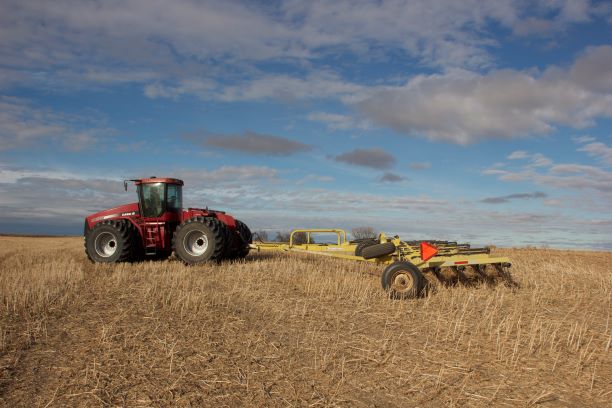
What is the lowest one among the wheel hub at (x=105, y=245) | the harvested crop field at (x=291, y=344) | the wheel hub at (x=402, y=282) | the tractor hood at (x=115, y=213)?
the harvested crop field at (x=291, y=344)

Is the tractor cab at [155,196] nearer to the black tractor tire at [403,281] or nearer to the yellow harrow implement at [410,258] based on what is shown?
the yellow harrow implement at [410,258]

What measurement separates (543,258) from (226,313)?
14.1 m

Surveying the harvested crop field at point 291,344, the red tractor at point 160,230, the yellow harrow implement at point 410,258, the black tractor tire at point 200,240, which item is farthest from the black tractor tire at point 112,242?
the yellow harrow implement at point 410,258

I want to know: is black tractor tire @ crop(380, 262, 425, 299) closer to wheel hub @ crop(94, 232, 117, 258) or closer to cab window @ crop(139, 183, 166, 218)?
cab window @ crop(139, 183, 166, 218)

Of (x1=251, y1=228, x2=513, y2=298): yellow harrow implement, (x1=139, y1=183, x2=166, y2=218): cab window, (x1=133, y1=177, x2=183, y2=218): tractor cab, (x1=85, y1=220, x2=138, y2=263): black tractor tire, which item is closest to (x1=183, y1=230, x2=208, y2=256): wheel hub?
(x1=133, y1=177, x2=183, y2=218): tractor cab

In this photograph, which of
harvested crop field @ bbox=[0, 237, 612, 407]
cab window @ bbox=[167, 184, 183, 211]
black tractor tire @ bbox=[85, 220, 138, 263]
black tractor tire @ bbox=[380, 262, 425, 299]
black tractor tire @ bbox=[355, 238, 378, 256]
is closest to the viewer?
harvested crop field @ bbox=[0, 237, 612, 407]

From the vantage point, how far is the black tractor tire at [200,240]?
42.0 feet

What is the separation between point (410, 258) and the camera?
33.6ft

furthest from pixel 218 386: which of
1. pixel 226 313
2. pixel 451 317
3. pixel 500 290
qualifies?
pixel 500 290

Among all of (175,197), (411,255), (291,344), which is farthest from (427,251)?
(175,197)

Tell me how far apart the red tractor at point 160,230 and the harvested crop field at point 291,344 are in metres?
2.66

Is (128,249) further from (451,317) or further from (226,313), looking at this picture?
(451,317)

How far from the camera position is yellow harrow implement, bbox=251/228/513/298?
9.48 meters

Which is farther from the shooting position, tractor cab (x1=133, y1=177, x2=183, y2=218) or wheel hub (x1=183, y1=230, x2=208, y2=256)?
tractor cab (x1=133, y1=177, x2=183, y2=218)
